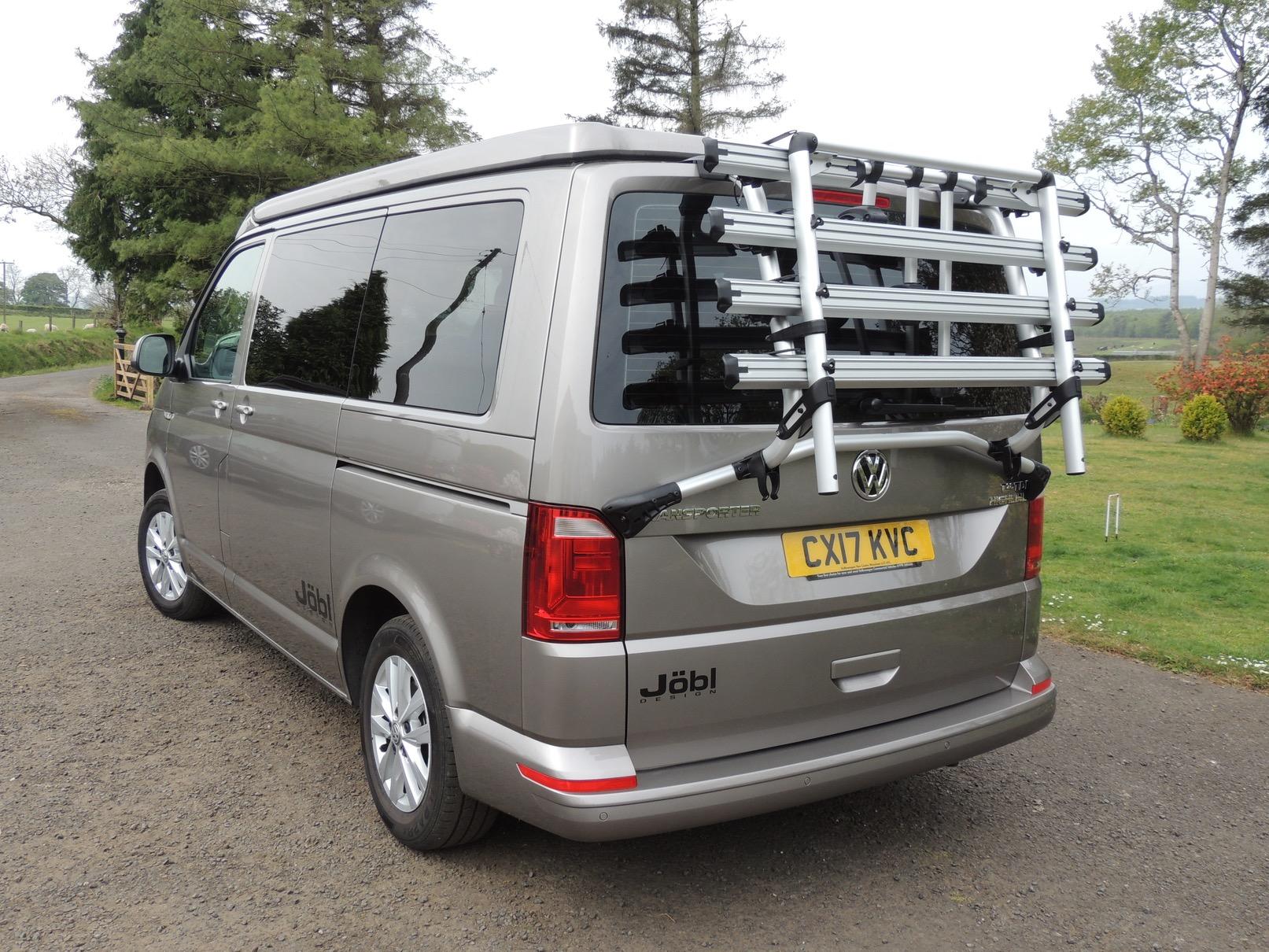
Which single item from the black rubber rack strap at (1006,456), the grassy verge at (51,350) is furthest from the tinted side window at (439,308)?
the grassy verge at (51,350)

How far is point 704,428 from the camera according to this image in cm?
258

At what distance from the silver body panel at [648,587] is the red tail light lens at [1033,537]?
0.04 meters

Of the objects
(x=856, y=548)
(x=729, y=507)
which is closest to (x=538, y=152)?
(x=729, y=507)

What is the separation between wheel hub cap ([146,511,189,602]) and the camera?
18.1ft

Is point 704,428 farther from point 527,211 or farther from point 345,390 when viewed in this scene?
point 345,390

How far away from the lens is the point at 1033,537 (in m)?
3.34

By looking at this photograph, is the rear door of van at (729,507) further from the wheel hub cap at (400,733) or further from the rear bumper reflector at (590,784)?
the wheel hub cap at (400,733)

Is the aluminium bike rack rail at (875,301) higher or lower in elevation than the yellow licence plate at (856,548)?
higher

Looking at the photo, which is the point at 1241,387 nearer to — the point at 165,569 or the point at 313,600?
the point at 165,569

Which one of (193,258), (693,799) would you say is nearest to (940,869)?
(693,799)

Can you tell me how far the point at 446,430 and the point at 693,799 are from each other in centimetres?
121

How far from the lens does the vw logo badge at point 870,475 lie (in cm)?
279

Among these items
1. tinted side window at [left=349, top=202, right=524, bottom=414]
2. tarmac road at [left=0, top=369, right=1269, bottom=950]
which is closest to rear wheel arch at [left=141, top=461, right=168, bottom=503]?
tarmac road at [left=0, top=369, right=1269, bottom=950]

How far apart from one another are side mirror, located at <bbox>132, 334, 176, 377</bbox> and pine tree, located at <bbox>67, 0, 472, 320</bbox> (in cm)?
1520
